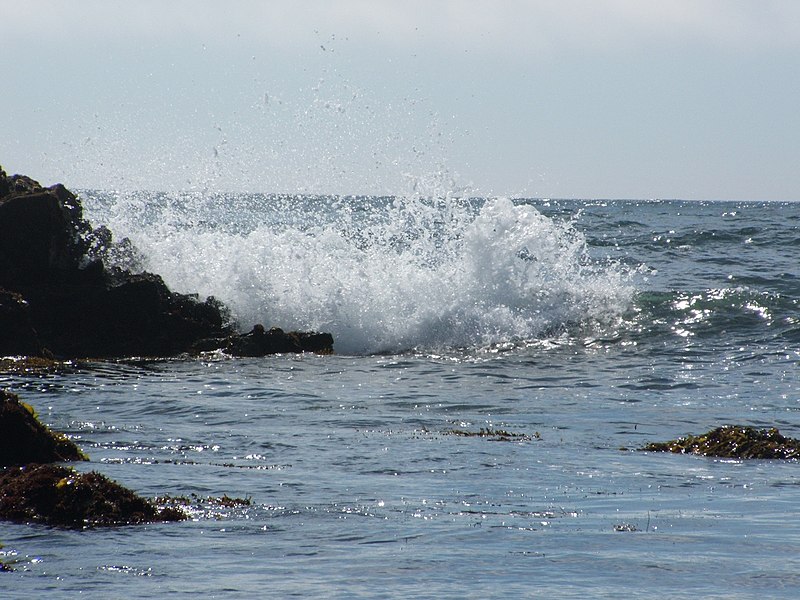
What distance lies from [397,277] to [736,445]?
1081 centimetres

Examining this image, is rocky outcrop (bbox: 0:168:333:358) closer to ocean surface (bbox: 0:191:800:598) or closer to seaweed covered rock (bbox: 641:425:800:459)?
ocean surface (bbox: 0:191:800:598)

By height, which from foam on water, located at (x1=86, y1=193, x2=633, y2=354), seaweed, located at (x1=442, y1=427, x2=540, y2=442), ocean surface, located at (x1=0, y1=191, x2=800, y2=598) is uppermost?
foam on water, located at (x1=86, y1=193, x2=633, y2=354)

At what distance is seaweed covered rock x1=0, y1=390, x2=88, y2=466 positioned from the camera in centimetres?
723

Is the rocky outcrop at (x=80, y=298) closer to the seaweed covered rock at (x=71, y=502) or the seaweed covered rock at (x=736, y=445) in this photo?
the seaweed covered rock at (x=736, y=445)

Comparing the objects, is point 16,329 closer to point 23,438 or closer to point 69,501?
point 23,438

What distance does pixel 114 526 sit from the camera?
5.77 meters

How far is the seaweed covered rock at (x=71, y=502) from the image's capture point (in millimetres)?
5797

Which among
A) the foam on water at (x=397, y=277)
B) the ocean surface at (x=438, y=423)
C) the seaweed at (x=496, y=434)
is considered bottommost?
the seaweed at (x=496, y=434)

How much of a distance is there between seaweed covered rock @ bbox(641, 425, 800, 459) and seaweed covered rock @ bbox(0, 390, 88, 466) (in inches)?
174

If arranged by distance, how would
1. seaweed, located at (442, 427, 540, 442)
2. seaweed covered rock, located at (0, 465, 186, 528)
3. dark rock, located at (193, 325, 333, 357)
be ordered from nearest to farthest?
seaweed covered rock, located at (0, 465, 186, 528)
seaweed, located at (442, 427, 540, 442)
dark rock, located at (193, 325, 333, 357)

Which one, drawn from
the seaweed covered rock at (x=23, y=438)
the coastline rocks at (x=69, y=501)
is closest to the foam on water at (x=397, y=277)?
the seaweed covered rock at (x=23, y=438)

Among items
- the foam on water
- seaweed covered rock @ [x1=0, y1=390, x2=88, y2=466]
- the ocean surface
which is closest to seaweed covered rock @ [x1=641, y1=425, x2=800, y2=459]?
the ocean surface

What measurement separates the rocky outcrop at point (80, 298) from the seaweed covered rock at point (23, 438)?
704 cm

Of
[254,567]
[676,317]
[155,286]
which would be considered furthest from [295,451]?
[676,317]
